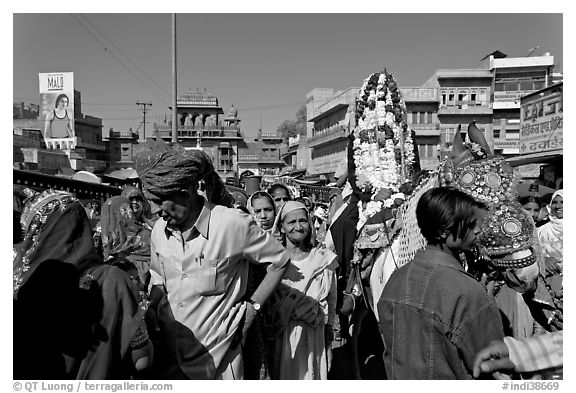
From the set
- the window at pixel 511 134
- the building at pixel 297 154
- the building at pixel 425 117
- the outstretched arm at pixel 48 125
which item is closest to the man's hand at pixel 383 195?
the outstretched arm at pixel 48 125

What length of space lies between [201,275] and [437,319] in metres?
1.25

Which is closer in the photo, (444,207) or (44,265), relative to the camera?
(444,207)

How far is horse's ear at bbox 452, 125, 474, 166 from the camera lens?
2.56 metres

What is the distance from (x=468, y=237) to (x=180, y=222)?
57.4 inches

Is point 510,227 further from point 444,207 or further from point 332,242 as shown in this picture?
point 332,242

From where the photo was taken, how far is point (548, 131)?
1750 centimetres

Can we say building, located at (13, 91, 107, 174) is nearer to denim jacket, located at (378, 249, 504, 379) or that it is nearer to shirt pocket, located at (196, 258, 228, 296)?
shirt pocket, located at (196, 258, 228, 296)

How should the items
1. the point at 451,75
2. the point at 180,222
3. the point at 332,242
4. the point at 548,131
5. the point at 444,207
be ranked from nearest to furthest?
the point at 444,207 < the point at 180,222 < the point at 332,242 < the point at 548,131 < the point at 451,75

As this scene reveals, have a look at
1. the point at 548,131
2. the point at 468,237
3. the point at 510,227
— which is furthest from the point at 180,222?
the point at 548,131

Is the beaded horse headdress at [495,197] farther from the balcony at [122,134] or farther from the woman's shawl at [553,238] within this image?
the balcony at [122,134]

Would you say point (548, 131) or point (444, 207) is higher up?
point (548, 131)

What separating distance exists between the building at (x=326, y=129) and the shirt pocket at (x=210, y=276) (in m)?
36.3

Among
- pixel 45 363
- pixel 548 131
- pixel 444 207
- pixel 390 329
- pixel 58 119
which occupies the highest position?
pixel 58 119

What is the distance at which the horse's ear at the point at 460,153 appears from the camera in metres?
2.56
